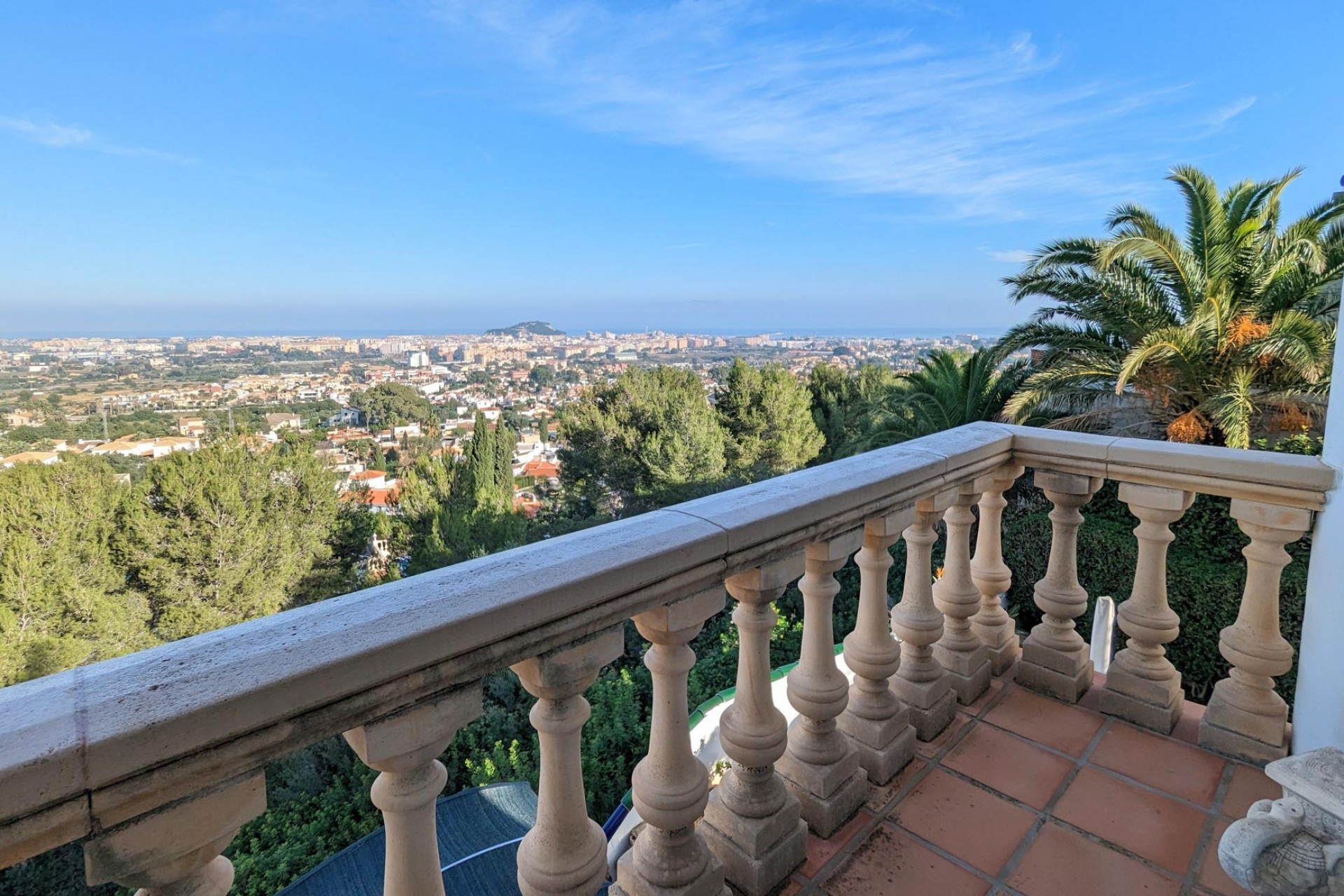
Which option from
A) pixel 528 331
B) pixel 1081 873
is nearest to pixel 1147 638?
pixel 1081 873

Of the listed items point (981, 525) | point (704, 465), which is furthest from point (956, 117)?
point (981, 525)

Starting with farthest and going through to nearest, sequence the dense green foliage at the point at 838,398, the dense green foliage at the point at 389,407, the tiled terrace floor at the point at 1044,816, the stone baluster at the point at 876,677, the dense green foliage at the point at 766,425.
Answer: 1. the dense green foliage at the point at 389,407
2. the dense green foliage at the point at 838,398
3. the dense green foliage at the point at 766,425
4. the stone baluster at the point at 876,677
5. the tiled terrace floor at the point at 1044,816

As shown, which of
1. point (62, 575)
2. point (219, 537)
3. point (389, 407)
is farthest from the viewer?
point (389, 407)

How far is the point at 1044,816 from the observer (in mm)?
1649

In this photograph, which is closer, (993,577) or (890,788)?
(890,788)

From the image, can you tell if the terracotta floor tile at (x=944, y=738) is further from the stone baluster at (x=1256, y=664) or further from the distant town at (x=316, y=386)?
the distant town at (x=316, y=386)

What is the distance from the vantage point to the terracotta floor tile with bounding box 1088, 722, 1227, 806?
5.78 ft

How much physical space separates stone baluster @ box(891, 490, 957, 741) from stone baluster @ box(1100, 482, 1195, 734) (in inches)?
21.8

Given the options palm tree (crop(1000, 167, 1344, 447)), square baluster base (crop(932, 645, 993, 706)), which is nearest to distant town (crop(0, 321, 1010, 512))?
palm tree (crop(1000, 167, 1344, 447))

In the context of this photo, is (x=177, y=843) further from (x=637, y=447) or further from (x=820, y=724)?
(x=637, y=447)

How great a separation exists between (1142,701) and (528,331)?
87.2m

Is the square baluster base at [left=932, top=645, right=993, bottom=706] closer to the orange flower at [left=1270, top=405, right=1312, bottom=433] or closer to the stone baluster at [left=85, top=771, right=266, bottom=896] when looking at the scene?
the stone baluster at [left=85, top=771, right=266, bottom=896]

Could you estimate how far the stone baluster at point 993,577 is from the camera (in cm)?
212

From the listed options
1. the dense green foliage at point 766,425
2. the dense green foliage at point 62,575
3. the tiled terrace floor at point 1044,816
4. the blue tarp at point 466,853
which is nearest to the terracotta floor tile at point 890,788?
the tiled terrace floor at point 1044,816
